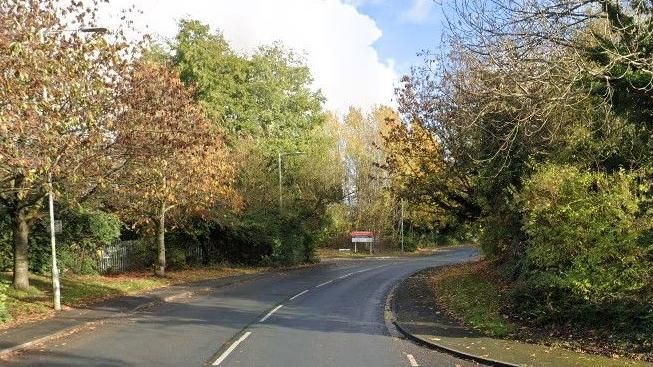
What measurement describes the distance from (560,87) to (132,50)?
12596mm

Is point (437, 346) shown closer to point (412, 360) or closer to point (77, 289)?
point (412, 360)

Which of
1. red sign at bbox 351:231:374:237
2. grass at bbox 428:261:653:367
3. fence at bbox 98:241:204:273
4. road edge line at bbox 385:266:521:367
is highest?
red sign at bbox 351:231:374:237

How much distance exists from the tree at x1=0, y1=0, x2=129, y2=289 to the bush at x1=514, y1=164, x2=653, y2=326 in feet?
32.3

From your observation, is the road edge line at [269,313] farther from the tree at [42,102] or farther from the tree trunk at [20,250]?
the tree trunk at [20,250]

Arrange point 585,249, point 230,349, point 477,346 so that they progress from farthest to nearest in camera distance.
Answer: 1. point 585,249
2. point 477,346
3. point 230,349

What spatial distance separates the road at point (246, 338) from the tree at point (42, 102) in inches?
139

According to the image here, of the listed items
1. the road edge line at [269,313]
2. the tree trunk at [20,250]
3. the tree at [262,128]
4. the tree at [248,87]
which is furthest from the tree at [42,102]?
the tree at [248,87]

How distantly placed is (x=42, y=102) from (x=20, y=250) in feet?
34.8

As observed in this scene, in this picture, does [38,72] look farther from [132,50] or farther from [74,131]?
[132,50]

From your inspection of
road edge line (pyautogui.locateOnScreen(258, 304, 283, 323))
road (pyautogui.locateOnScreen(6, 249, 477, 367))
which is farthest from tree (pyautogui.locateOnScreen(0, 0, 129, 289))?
road edge line (pyautogui.locateOnScreen(258, 304, 283, 323))

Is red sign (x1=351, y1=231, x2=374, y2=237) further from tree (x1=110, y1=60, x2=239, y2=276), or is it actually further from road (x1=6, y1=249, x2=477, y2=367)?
road (x1=6, y1=249, x2=477, y2=367)

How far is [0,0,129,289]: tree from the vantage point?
10547 mm

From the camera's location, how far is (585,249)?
43.0 ft

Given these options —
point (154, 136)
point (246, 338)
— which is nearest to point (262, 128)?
point (154, 136)
